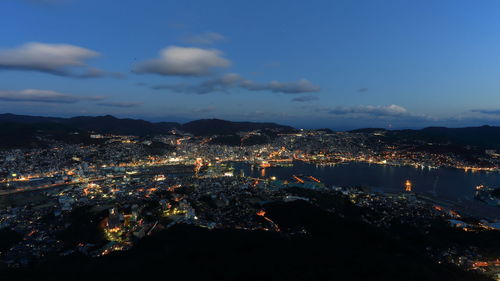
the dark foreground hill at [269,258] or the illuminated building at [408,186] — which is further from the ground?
the illuminated building at [408,186]

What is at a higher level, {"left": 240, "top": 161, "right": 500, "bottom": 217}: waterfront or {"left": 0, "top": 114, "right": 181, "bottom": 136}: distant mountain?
{"left": 0, "top": 114, "right": 181, "bottom": 136}: distant mountain

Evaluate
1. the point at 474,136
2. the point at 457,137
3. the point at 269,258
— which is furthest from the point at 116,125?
the point at 474,136

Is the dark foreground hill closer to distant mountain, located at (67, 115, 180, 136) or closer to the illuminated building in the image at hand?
the illuminated building

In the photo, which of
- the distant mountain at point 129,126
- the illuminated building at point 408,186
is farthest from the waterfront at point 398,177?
the distant mountain at point 129,126

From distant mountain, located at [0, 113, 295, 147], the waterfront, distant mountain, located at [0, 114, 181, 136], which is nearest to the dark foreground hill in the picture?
the waterfront

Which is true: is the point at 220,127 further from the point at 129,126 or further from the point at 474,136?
the point at 474,136

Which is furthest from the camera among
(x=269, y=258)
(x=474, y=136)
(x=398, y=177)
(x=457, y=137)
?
(x=474, y=136)

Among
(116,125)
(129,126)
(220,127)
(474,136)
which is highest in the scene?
(220,127)

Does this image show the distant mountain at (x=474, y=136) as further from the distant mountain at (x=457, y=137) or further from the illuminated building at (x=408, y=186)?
the illuminated building at (x=408, y=186)

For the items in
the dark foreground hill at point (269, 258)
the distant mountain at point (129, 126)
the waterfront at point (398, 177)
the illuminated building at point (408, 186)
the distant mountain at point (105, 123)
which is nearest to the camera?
the dark foreground hill at point (269, 258)

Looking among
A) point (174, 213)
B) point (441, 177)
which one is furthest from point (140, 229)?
point (441, 177)

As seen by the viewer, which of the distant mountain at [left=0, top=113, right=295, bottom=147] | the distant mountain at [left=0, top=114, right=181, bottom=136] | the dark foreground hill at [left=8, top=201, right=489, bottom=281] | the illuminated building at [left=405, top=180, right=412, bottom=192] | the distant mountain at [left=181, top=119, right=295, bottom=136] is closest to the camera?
the dark foreground hill at [left=8, top=201, right=489, bottom=281]

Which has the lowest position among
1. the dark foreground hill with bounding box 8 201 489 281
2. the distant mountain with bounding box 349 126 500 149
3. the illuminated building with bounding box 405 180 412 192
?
the dark foreground hill with bounding box 8 201 489 281
